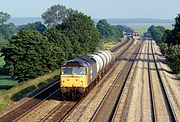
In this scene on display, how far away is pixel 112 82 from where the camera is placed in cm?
4838

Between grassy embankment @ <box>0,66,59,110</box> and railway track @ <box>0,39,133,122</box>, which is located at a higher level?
railway track @ <box>0,39,133,122</box>

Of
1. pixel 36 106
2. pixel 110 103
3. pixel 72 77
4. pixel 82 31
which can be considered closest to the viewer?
pixel 36 106

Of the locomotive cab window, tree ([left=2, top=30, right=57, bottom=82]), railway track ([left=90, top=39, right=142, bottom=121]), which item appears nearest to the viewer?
railway track ([left=90, top=39, right=142, bottom=121])

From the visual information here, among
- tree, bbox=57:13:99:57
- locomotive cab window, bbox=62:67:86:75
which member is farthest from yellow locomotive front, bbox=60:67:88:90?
tree, bbox=57:13:99:57

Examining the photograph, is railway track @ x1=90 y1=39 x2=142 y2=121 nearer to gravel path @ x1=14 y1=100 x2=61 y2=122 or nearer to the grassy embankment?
gravel path @ x1=14 y1=100 x2=61 y2=122

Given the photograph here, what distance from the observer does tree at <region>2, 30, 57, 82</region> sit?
55.3 m

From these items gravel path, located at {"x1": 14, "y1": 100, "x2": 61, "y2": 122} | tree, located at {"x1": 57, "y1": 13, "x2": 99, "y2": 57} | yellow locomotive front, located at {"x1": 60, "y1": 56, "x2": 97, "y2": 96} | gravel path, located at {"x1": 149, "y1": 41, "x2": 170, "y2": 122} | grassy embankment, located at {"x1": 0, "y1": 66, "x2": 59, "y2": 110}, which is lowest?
gravel path, located at {"x1": 149, "y1": 41, "x2": 170, "y2": 122}

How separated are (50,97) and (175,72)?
3524cm

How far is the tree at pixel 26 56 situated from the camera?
5528cm

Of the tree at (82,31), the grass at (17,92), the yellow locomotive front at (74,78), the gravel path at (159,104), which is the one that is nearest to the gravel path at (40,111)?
the yellow locomotive front at (74,78)

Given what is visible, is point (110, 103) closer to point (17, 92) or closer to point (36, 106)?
point (36, 106)

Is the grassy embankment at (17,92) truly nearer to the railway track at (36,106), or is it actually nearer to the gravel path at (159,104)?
the railway track at (36,106)

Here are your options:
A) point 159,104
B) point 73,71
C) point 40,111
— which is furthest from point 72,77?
point 159,104

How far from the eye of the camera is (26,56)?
5597cm
